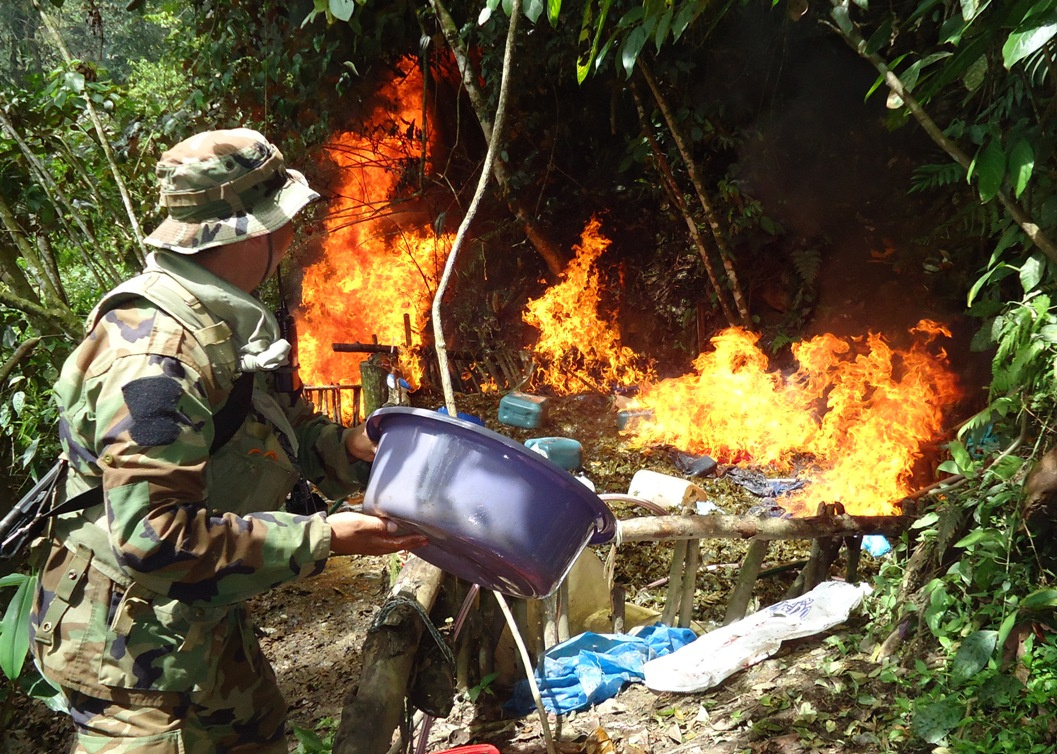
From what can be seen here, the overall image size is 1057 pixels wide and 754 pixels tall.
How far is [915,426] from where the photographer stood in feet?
22.2

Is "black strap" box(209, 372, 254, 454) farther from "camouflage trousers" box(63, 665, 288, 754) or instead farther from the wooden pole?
the wooden pole

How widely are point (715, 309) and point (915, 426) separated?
3.35m

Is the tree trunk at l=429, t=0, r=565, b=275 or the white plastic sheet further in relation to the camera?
the tree trunk at l=429, t=0, r=565, b=275

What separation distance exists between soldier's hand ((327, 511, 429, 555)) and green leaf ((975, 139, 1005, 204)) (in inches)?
80.2

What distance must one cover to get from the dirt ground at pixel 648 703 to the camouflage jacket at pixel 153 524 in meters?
0.64

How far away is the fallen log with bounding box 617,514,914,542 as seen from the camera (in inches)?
138

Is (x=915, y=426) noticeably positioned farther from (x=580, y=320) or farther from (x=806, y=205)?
(x=580, y=320)

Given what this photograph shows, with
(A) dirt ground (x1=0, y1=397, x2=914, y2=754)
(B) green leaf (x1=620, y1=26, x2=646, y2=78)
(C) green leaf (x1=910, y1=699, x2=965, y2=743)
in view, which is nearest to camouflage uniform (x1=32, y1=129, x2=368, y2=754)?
(A) dirt ground (x1=0, y1=397, x2=914, y2=754)

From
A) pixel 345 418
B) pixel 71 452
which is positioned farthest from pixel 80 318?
pixel 345 418

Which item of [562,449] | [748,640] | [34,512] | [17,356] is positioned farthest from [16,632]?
[562,449]

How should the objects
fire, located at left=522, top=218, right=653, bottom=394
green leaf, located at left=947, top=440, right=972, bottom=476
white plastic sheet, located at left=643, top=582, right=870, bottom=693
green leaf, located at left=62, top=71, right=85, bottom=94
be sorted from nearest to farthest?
green leaf, located at left=947, top=440, right=972, bottom=476 < white plastic sheet, located at left=643, top=582, right=870, bottom=693 < green leaf, located at left=62, top=71, right=85, bottom=94 < fire, located at left=522, top=218, right=653, bottom=394

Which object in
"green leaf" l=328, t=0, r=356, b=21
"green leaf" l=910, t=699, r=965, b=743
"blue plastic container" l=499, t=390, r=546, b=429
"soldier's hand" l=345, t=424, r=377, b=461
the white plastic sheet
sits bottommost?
"blue plastic container" l=499, t=390, r=546, b=429

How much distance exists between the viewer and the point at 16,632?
7.42 feet

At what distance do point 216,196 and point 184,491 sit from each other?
0.77 meters
